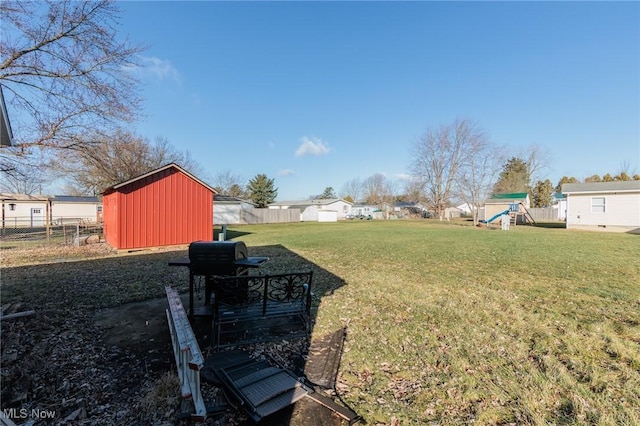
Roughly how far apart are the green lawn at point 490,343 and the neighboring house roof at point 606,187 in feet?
57.4

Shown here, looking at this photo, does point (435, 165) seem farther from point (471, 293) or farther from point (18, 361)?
point (18, 361)

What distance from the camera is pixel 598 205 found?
2130 centimetres

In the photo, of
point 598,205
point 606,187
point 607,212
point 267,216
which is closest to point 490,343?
point 607,212

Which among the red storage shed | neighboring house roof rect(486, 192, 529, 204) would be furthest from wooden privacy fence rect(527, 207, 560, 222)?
the red storage shed

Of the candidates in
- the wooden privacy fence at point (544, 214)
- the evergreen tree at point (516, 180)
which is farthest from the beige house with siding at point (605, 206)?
the evergreen tree at point (516, 180)

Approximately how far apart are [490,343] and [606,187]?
25664mm

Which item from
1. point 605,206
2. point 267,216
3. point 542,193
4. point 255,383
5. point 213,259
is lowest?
point 255,383

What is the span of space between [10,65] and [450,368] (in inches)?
625

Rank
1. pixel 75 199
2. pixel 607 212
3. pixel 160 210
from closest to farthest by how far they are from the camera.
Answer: pixel 160 210 < pixel 607 212 < pixel 75 199

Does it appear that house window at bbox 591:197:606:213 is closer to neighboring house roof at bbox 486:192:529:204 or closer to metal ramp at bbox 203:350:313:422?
neighboring house roof at bbox 486:192:529:204

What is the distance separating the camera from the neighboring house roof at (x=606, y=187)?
20119 mm

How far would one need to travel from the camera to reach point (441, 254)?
11.2m

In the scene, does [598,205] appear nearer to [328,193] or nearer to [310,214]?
[310,214]

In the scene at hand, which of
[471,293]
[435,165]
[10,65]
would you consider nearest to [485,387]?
[471,293]
